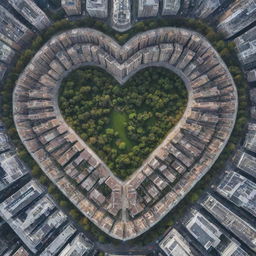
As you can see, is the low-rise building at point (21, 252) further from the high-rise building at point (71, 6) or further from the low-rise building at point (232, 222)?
the high-rise building at point (71, 6)

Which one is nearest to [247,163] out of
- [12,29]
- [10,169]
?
[10,169]

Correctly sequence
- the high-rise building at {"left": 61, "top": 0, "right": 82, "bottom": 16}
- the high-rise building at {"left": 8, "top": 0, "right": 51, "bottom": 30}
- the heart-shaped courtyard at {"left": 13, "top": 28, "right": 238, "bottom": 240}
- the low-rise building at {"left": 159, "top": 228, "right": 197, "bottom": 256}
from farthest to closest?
the heart-shaped courtyard at {"left": 13, "top": 28, "right": 238, "bottom": 240} → the high-rise building at {"left": 8, "top": 0, "right": 51, "bottom": 30} → the high-rise building at {"left": 61, "top": 0, "right": 82, "bottom": 16} → the low-rise building at {"left": 159, "top": 228, "right": 197, "bottom": 256}

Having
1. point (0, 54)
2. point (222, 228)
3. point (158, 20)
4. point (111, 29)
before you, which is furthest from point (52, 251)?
point (158, 20)

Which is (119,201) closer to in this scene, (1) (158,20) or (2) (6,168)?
(2) (6,168)

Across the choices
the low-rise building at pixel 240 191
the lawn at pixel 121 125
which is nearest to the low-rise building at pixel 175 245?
the low-rise building at pixel 240 191

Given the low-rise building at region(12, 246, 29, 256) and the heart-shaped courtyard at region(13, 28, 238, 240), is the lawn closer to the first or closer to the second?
the heart-shaped courtyard at region(13, 28, 238, 240)

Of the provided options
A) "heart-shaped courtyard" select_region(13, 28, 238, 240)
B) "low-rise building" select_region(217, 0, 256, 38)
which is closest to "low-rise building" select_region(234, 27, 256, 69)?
"low-rise building" select_region(217, 0, 256, 38)
